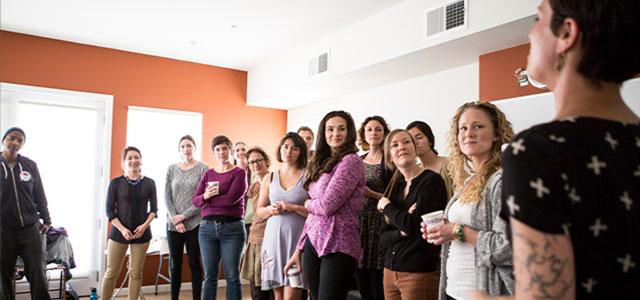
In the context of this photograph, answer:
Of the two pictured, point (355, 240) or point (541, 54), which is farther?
point (355, 240)

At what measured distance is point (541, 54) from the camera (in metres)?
0.74

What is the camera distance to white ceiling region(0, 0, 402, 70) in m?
4.25

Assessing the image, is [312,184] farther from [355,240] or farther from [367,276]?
[367,276]

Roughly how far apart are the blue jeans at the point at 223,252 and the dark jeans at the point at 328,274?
1.34 metres

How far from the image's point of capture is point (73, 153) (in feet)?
17.5

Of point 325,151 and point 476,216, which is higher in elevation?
point 325,151

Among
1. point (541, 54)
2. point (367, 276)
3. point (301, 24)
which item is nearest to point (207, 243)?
point (367, 276)

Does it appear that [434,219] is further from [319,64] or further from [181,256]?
[319,64]

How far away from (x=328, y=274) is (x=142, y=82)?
418 cm

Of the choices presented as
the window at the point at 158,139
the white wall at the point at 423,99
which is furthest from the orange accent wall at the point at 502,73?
the window at the point at 158,139

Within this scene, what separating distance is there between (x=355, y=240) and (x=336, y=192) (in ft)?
0.84

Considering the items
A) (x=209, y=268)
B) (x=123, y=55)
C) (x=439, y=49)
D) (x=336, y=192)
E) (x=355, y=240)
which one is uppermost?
(x=123, y=55)

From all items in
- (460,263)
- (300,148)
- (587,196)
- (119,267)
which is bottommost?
(119,267)

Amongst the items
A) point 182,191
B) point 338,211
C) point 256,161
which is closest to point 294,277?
point 338,211
